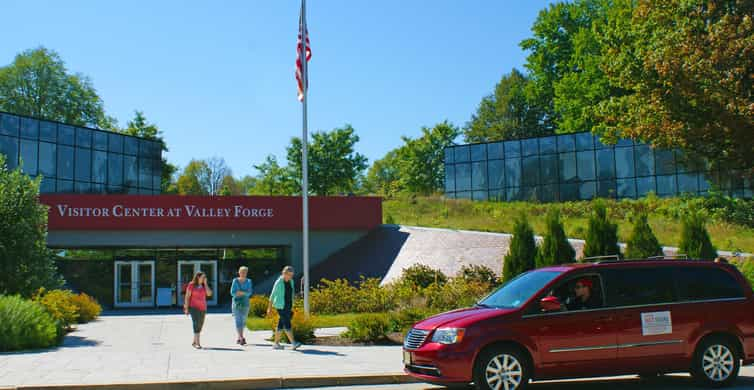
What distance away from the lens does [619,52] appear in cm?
3123

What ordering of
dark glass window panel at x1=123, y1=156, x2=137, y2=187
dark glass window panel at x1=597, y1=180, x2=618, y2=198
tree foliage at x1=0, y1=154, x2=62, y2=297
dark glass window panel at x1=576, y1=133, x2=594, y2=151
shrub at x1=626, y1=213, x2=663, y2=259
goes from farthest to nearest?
dark glass window panel at x1=123, y1=156, x2=137, y2=187, dark glass window panel at x1=576, y1=133, x2=594, y2=151, dark glass window panel at x1=597, y1=180, x2=618, y2=198, shrub at x1=626, y1=213, x2=663, y2=259, tree foliage at x1=0, y1=154, x2=62, y2=297

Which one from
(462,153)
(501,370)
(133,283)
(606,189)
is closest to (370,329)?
(501,370)

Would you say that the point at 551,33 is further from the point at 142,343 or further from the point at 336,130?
the point at 142,343

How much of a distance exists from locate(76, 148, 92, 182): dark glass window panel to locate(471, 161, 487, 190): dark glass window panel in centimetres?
2803

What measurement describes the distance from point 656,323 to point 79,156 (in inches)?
1819

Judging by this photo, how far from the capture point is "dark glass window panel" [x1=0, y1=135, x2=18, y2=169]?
43.2 m

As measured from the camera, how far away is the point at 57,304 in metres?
18.1

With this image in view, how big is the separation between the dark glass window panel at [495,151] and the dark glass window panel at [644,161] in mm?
9973

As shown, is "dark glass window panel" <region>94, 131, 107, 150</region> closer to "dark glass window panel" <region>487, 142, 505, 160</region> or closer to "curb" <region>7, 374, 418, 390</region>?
"dark glass window panel" <region>487, 142, 505, 160</region>

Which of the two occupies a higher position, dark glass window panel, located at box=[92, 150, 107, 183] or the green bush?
dark glass window panel, located at box=[92, 150, 107, 183]

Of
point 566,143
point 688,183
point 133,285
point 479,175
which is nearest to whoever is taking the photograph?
point 133,285

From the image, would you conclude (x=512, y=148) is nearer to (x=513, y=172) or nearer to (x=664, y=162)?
(x=513, y=172)

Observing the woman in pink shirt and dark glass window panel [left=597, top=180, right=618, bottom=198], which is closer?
the woman in pink shirt

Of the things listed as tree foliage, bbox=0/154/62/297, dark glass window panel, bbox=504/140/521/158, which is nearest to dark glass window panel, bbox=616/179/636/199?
dark glass window panel, bbox=504/140/521/158
